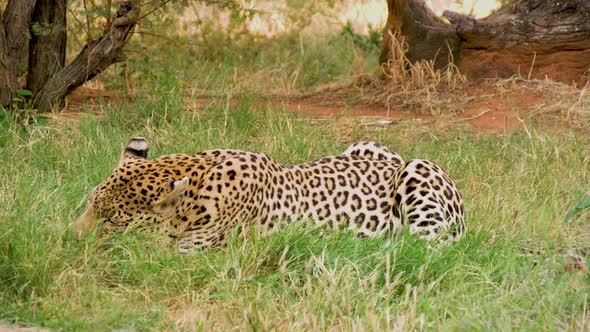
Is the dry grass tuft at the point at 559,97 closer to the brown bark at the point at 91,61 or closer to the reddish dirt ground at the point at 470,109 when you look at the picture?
the reddish dirt ground at the point at 470,109

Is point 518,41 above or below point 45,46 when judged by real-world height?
above

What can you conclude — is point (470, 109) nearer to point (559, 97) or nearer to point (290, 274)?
point (559, 97)

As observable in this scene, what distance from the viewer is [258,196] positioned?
7.21 m

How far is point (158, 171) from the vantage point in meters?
6.95

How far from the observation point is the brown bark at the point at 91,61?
34.6 ft

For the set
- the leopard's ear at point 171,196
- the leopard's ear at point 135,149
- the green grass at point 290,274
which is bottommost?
the green grass at point 290,274

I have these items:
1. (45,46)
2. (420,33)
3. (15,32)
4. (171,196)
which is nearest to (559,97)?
(420,33)

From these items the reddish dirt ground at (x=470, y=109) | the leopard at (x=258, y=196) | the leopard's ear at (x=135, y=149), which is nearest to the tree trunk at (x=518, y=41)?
the reddish dirt ground at (x=470, y=109)

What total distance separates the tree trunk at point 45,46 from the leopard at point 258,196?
3.92 m

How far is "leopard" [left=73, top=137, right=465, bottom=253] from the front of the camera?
678cm

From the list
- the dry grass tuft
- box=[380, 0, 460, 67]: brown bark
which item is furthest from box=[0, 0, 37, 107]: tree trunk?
the dry grass tuft

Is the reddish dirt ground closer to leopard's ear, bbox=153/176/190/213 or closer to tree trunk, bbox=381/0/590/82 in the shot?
tree trunk, bbox=381/0/590/82

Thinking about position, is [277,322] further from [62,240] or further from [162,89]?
[162,89]

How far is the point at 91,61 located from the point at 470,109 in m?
4.07
